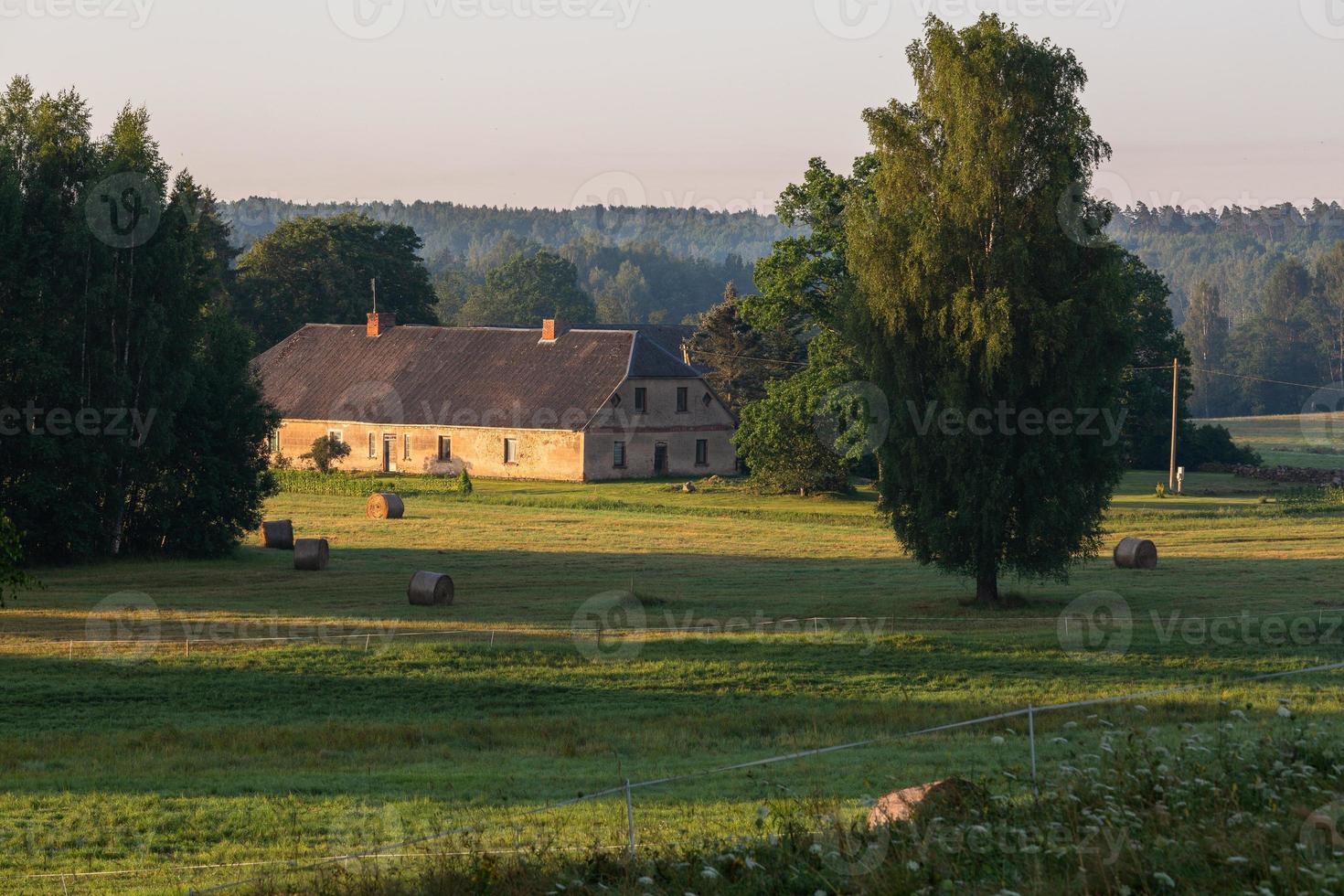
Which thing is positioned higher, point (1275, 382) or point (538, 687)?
point (1275, 382)

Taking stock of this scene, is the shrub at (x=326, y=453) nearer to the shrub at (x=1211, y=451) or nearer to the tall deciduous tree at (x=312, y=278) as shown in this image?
the tall deciduous tree at (x=312, y=278)

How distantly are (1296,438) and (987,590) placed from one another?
85036 mm

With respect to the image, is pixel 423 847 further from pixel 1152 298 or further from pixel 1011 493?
pixel 1152 298

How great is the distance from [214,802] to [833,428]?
46447mm

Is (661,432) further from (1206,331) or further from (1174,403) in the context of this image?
(1206,331)

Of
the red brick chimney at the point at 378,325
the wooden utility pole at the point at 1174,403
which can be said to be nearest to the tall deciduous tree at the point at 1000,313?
the wooden utility pole at the point at 1174,403

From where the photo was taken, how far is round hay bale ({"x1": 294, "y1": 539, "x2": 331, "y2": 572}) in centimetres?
3844

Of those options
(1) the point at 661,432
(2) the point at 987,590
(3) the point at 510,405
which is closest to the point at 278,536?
(2) the point at 987,590

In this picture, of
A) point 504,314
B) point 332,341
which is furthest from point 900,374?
point 504,314

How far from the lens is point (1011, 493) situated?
31312 mm
